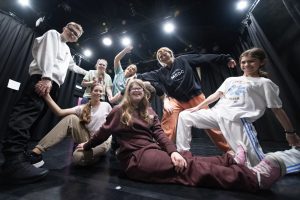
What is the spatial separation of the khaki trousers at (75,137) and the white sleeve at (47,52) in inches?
18.2

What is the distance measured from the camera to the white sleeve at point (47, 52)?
115 centimetres

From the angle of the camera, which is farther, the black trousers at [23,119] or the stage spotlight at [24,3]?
the stage spotlight at [24,3]

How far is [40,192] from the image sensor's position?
2.73 ft

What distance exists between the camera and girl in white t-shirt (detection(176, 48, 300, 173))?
44.0 inches

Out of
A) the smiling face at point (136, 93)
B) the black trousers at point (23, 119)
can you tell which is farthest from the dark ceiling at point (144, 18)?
the black trousers at point (23, 119)

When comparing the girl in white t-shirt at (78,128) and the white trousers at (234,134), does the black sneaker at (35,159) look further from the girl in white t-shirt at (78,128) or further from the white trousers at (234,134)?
the white trousers at (234,134)

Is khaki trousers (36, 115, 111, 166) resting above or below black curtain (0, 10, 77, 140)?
below

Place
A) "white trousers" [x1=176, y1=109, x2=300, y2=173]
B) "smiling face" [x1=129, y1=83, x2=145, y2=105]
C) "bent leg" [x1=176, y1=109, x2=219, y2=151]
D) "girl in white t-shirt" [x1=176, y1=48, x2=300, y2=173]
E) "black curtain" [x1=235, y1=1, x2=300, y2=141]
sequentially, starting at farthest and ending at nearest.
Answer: "black curtain" [x1=235, y1=1, x2=300, y2=141] → "bent leg" [x1=176, y1=109, x2=219, y2=151] → "smiling face" [x1=129, y1=83, x2=145, y2=105] → "girl in white t-shirt" [x1=176, y1=48, x2=300, y2=173] → "white trousers" [x1=176, y1=109, x2=300, y2=173]

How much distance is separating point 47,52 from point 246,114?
5.22 feet

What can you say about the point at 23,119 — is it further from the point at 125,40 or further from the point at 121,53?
the point at 125,40

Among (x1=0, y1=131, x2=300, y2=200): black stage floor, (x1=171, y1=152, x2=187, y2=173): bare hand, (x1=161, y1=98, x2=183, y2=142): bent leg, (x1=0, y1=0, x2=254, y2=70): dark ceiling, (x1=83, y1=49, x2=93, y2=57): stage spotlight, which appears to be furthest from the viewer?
(x1=83, y1=49, x2=93, y2=57): stage spotlight

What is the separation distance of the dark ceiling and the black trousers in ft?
7.49

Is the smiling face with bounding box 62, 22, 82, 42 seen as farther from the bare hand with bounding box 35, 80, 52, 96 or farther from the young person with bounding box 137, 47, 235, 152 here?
the young person with bounding box 137, 47, 235, 152

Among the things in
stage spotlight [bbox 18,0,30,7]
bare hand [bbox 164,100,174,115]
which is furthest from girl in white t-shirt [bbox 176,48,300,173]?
stage spotlight [bbox 18,0,30,7]
